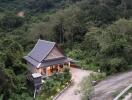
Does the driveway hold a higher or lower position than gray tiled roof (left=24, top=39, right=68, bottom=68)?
lower

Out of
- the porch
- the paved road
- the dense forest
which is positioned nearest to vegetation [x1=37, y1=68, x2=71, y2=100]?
the dense forest

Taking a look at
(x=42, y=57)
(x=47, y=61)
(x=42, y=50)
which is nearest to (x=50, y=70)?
(x=47, y=61)

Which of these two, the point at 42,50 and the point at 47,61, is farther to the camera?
the point at 42,50

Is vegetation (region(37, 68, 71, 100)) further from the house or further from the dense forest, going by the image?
the house

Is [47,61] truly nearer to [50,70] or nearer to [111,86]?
[50,70]

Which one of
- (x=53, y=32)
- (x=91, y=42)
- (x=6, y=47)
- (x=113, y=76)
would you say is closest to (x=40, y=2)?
(x=53, y=32)

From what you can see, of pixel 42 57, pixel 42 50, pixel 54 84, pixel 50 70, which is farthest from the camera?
pixel 42 50

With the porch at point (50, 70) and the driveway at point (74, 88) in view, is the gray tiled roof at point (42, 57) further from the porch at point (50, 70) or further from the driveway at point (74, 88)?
the driveway at point (74, 88)
